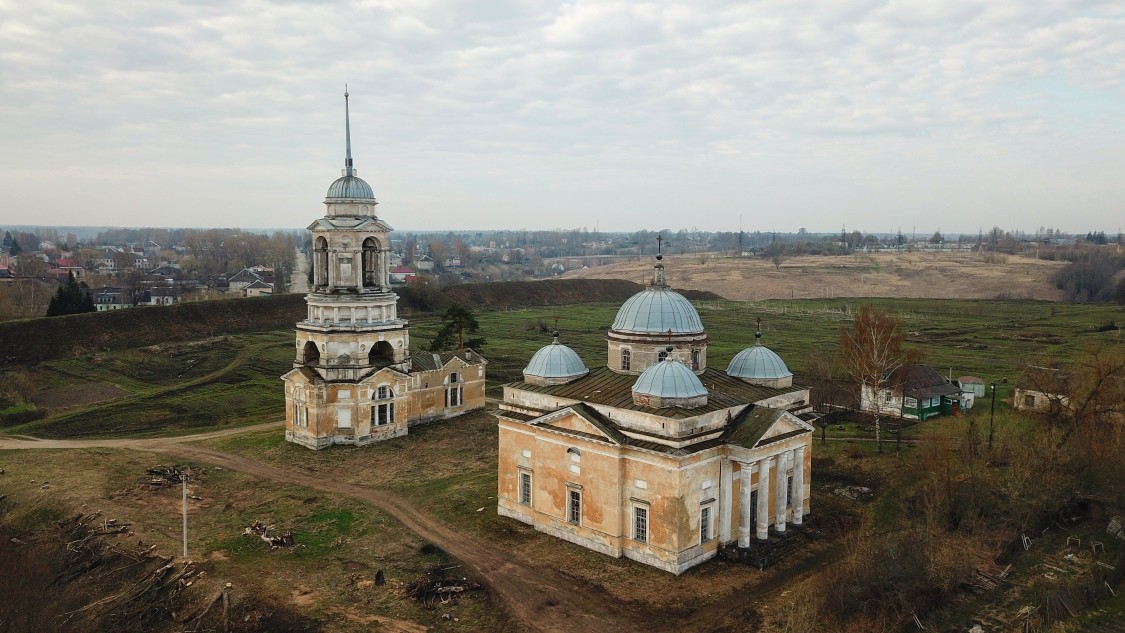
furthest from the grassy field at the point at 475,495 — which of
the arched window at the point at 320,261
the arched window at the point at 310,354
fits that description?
the arched window at the point at 320,261

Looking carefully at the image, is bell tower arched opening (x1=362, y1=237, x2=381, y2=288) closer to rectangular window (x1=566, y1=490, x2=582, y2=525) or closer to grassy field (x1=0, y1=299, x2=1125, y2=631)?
grassy field (x1=0, y1=299, x2=1125, y2=631)

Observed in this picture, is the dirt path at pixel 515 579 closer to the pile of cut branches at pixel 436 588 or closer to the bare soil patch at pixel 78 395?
the pile of cut branches at pixel 436 588

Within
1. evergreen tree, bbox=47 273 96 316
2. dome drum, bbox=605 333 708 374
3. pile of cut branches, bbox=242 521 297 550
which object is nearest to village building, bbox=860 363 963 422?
dome drum, bbox=605 333 708 374

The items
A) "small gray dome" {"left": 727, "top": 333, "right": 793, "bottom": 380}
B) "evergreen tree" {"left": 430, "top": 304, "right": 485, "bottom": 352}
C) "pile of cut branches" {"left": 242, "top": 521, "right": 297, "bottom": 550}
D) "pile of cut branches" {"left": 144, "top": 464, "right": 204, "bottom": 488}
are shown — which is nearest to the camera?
"pile of cut branches" {"left": 242, "top": 521, "right": 297, "bottom": 550}

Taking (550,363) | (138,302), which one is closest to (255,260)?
(138,302)

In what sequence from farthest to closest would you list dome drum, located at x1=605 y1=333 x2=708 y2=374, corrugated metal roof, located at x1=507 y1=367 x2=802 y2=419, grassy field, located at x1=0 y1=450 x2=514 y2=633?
dome drum, located at x1=605 y1=333 x2=708 y2=374
corrugated metal roof, located at x1=507 y1=367 x2=802 y2=419
grassy field, located at x1=0 y1=450 x2=514 y2=633

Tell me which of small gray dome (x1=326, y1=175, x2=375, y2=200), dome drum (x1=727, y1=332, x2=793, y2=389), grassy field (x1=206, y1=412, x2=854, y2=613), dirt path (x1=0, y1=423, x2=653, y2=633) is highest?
small gray dome (x1=326, y1=175, x2=375, y2=200)

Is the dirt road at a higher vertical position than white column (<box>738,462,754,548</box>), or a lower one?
lower

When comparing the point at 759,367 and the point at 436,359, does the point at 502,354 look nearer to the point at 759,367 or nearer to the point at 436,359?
the point at 436,359
